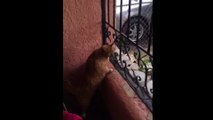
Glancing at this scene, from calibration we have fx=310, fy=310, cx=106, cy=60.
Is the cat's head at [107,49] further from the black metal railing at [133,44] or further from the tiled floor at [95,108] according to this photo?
the tiled floor at [95,108]

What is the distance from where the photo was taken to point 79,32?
2350mm

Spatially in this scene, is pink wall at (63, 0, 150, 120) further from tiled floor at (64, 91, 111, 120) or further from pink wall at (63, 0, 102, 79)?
tiled floor at (64, 91, 111, 120)

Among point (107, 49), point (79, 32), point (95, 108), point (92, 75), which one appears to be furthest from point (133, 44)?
point (95, 108)

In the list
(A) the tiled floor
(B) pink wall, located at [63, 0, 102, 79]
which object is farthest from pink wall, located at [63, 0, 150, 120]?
(A) the tiled floor

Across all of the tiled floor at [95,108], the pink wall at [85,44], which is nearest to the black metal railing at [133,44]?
the pink wall at [85,44]

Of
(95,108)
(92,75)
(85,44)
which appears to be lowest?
(95,108)

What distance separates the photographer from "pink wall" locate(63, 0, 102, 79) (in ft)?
7.38

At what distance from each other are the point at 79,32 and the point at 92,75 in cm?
35

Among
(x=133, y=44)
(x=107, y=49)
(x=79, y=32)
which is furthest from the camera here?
(x=79, y=32)

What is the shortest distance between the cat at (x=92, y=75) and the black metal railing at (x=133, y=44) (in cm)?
9

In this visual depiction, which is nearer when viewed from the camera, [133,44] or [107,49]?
[133,44]

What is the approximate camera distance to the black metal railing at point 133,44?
179cm

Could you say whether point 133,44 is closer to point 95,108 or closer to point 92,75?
point 92,75
